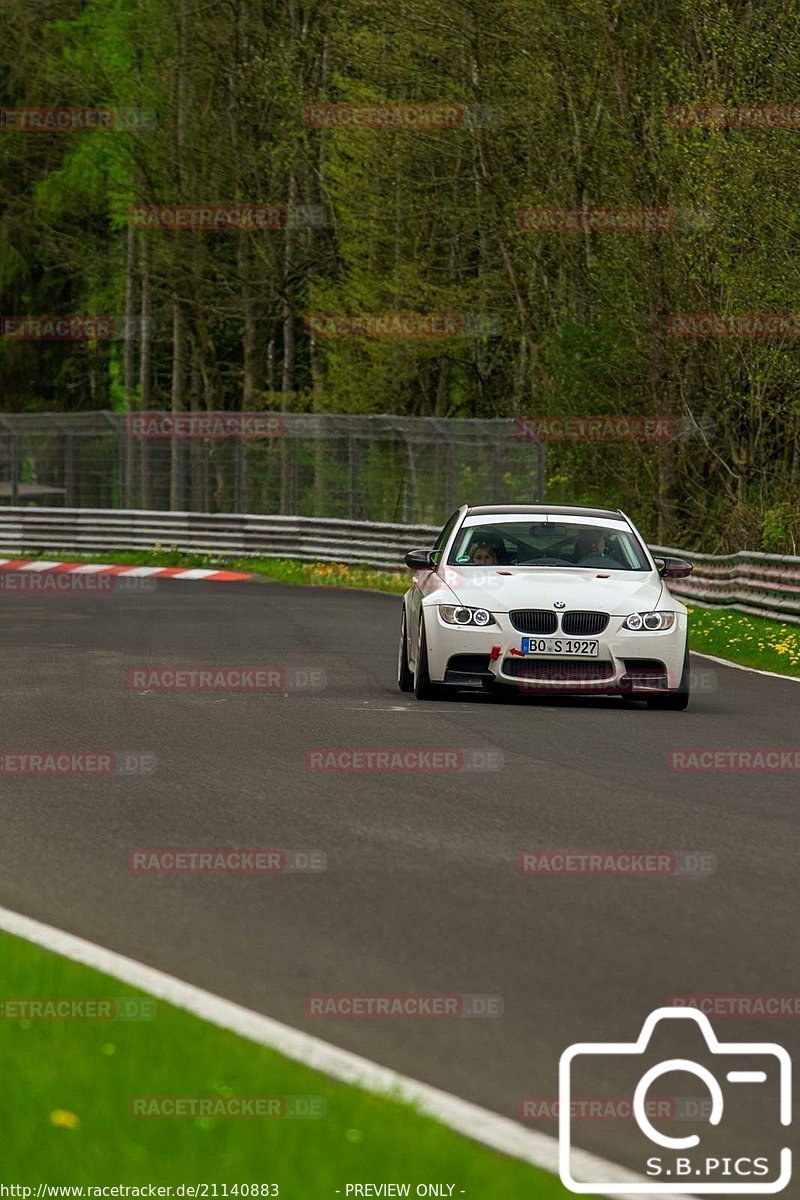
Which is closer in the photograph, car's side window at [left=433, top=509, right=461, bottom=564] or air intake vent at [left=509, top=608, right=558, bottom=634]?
air intake vent at [left=509, top=608, right=558, bottom=634]

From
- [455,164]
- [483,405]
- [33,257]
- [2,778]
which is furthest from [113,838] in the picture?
[33,257]

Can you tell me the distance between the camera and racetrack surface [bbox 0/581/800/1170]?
6465 mm

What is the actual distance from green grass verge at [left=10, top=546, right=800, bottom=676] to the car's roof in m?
3.76

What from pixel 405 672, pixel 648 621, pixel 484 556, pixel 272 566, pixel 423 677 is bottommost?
pixel 272 566

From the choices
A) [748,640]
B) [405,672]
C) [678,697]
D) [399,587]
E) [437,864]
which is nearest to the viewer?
[437,864]

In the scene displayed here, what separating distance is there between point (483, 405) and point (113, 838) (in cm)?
4010

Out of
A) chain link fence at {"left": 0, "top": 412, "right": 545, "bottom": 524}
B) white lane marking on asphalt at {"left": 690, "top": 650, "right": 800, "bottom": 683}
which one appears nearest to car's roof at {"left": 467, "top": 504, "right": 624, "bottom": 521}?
white lane marking on asphalt at {"left": 690, "top": 650, "right": 800, "bottom": 683}

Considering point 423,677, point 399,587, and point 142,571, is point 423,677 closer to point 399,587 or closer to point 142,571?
point 399,587

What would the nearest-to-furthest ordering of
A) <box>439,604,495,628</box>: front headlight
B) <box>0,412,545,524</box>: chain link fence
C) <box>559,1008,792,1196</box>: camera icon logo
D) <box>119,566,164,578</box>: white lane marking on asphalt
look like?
<box>559,1008,792,1196</box>: camera icon logo < <box>439,604,495,628</box>: front headlight < <box>0,412,545,524</box>: chain link fence < <box>119,566,164,578</box>: white lane marking on asphalt

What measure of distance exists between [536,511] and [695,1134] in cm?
1288

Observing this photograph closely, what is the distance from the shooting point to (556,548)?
58.0 feet

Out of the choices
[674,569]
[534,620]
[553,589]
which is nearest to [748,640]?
[674,569]

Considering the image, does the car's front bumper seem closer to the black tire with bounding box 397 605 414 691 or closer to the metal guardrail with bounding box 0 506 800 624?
the black tire with bounding box 397 605 414 691

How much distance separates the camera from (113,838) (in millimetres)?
9727
